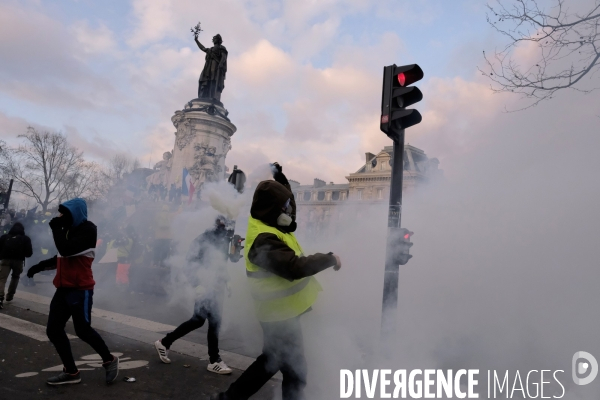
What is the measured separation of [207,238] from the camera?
4.24 m

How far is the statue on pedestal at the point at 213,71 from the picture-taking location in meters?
17.5

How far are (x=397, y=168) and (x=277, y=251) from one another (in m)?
1.87

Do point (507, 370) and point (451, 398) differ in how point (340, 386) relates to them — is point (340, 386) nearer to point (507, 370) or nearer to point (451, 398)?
point (451, 398)

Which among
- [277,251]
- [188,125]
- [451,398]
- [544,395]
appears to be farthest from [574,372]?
[188,125]

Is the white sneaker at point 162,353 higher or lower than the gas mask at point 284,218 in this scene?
lower

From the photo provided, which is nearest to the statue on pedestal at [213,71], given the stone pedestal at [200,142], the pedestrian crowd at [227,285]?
the stone pedestal at [200,142]

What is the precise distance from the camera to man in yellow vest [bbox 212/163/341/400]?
94.8 inches

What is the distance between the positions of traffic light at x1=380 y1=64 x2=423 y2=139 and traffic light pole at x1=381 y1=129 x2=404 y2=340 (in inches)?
3.8

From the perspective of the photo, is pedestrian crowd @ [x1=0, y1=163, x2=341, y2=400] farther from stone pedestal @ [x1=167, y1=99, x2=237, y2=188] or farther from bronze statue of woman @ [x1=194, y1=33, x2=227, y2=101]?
bronze statue of woman @ [x1=194, y1=33, x2=227, y2=101]

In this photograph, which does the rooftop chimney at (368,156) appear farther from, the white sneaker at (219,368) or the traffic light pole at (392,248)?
the white sneaker at (219,368)

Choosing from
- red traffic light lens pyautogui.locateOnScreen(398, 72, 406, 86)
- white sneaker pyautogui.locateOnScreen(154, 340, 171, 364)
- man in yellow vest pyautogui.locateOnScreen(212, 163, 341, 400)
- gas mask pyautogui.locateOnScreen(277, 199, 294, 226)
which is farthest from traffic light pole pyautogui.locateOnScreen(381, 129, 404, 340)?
white sneaker pyautogui.locateOnScreen(154, 340, 171, 364)

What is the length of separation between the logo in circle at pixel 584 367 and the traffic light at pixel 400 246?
5.59ft

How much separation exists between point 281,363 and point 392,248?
1667mm

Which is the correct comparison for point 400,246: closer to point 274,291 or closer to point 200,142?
point 274,291
